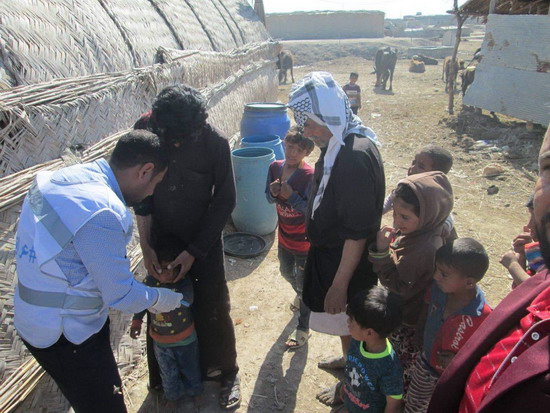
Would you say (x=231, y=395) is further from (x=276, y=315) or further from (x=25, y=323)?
(x=25, y=323)

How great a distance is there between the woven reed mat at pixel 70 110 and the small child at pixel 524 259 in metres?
2.70

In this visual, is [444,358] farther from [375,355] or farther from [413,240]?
[413,240]

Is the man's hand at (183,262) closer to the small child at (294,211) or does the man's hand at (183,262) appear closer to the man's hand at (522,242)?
the small child at (294,211)

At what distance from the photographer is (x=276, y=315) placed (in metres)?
3.68

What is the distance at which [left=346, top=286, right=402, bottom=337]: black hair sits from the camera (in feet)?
6.38

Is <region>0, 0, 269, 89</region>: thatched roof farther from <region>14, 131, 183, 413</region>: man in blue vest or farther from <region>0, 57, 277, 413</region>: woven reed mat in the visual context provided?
<region>14, 131, 183, 413</region>: man in blue vest

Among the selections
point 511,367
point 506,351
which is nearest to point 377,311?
point 506,351

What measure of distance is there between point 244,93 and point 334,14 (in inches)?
1477

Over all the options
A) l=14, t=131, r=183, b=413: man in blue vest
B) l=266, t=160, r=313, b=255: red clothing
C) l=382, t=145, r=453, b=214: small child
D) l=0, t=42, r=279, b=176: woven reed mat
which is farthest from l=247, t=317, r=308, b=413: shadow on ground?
l=0, t=42, r=279, b=176: woven reed mat

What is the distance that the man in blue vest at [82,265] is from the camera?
1.47 metres

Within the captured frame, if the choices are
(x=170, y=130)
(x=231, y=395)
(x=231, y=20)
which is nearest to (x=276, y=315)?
(x=231, y=395)

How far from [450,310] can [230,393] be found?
1585mm

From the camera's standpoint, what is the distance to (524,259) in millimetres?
2455

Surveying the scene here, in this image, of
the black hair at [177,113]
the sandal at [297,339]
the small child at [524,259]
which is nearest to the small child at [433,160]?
the small child at [524,259]
